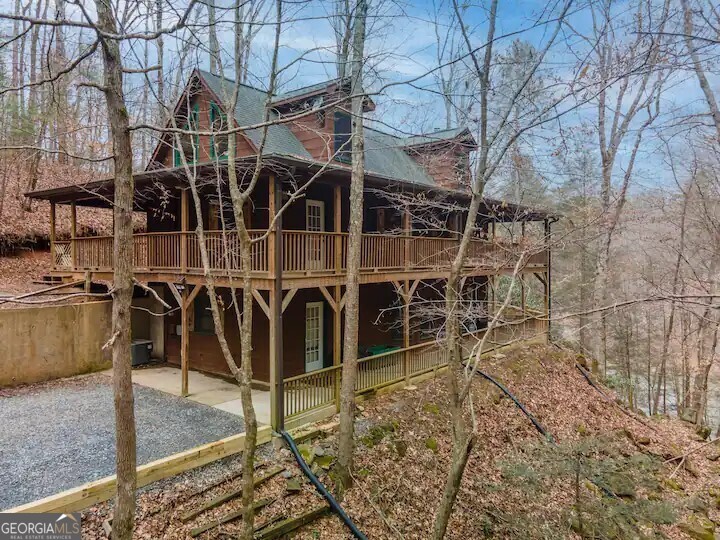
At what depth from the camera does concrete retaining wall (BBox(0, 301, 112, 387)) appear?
10.7 m

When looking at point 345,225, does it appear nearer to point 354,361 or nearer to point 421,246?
point 421,246

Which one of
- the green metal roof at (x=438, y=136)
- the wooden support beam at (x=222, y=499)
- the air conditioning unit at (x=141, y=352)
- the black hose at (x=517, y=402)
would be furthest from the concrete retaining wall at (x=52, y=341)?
the black hose at (x=517, y=402)

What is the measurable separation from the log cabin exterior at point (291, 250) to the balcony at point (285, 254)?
0.05m

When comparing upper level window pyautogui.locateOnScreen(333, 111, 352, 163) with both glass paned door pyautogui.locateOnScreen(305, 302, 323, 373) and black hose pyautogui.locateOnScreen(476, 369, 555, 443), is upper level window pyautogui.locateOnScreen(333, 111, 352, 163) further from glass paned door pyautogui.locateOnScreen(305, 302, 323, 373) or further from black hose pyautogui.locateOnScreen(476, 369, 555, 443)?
black hose pyautogui.locateOnScreen(476, 369, 555, 443)

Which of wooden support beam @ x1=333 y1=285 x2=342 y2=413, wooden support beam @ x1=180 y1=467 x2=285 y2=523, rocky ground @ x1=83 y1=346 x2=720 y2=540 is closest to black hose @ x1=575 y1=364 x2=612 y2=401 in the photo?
rocky ground @ x1=83 y1=346 x2=720 y2=540

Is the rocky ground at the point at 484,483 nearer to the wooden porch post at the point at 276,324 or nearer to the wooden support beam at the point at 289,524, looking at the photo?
the wooden support beam at the point at 289,524

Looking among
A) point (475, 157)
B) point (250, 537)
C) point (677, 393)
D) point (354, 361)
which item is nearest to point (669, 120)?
point (475, 157)

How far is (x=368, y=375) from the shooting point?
1103 centimetres

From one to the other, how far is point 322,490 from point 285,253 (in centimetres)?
499

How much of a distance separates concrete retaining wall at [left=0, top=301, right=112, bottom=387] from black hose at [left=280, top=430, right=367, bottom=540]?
7.45m

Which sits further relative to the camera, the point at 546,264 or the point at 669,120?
the point at 546,264

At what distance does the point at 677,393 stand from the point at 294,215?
2270 centimetres

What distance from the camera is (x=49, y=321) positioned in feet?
37.6

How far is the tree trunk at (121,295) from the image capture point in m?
3.80
